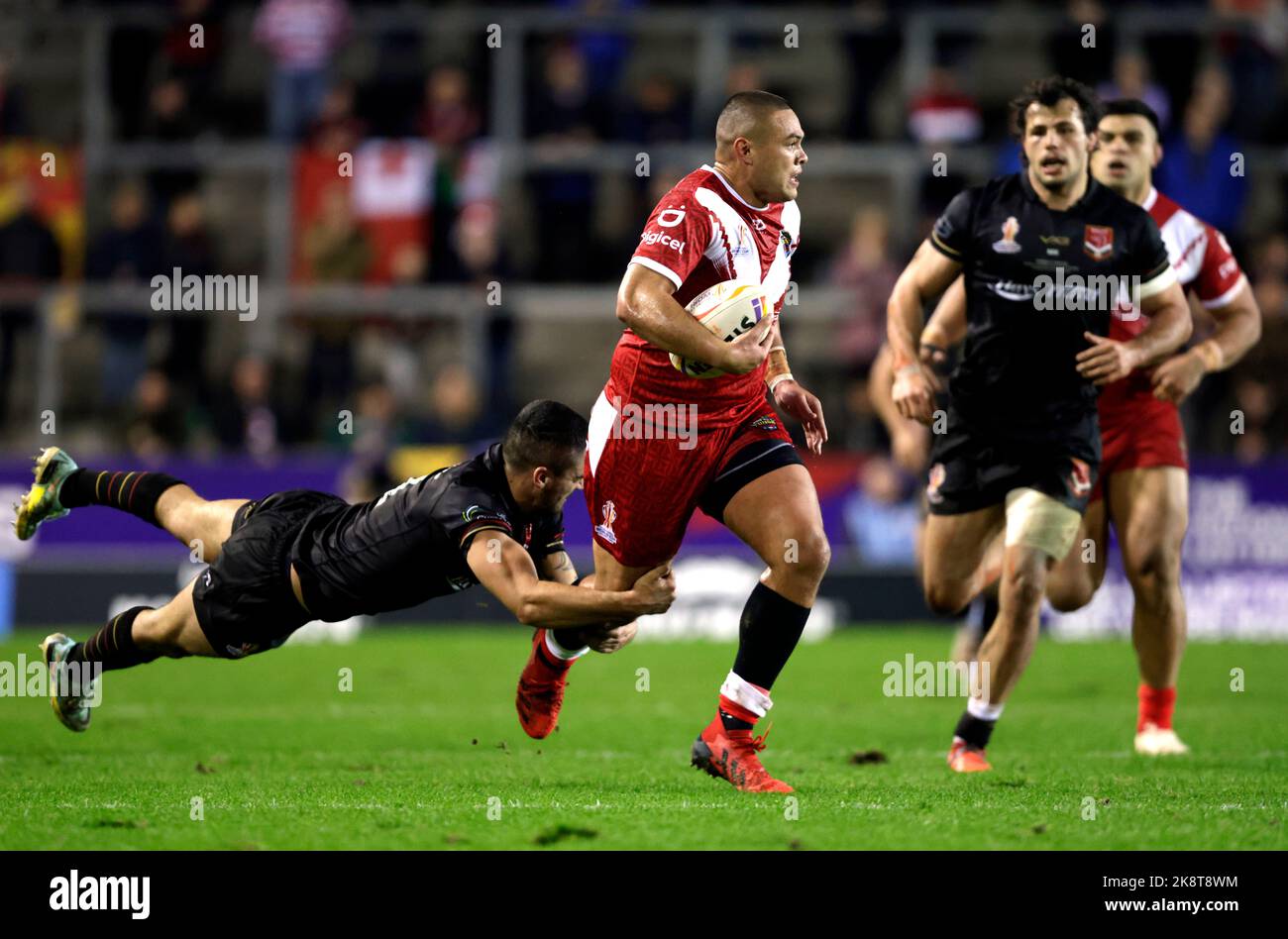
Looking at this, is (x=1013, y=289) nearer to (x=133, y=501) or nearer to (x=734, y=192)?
(x=734, y=192)

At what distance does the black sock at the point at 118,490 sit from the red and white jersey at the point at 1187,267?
451 cm

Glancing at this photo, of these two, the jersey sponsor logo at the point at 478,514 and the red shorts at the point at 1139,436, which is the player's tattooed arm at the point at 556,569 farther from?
the red shorts at the point at 1139,436

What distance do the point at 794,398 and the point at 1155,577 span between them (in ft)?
7.79

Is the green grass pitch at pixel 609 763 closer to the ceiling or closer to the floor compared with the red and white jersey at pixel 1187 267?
closer to the floor

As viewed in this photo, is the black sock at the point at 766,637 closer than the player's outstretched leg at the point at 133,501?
Yes

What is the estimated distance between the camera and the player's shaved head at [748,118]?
7016 millimetres

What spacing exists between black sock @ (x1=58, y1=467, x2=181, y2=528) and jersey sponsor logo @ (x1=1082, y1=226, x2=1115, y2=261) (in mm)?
4257

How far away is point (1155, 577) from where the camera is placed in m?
8.48

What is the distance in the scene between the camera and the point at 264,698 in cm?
1103

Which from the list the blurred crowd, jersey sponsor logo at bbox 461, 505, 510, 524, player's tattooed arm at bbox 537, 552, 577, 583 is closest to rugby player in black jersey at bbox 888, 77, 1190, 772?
player's tattooed arm at bbox 537, 552, 577, 583

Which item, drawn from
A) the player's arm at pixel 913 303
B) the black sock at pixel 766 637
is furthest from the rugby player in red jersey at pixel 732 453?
the player's arm at pixel 913 303

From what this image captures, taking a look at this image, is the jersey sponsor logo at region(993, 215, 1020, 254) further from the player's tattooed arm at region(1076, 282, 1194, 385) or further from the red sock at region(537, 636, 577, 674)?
the red sock at region(537, 636, 577, 674)

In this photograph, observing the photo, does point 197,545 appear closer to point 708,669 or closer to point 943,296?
point 943,296
